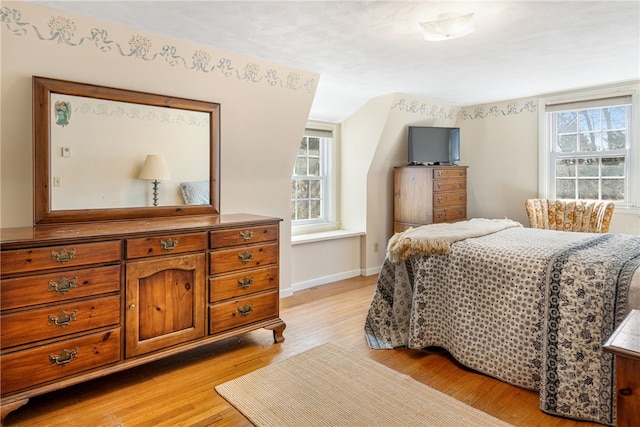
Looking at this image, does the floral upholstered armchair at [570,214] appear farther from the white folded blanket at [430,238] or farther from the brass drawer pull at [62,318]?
the brass drawer pull at [62,318]

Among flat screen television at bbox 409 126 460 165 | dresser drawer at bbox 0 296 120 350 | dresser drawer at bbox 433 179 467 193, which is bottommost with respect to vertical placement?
dresser drawer at bbox 0 296 120 350

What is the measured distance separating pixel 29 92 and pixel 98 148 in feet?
1.49

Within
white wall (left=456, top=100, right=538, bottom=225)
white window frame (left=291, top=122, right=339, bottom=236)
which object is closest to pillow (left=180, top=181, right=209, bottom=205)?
white window frame (left=291, top=122, right=339, bottom=236)

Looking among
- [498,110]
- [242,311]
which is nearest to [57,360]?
[242,311]

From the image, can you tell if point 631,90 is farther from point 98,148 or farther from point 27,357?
point 27,357

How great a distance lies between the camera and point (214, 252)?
2469mm

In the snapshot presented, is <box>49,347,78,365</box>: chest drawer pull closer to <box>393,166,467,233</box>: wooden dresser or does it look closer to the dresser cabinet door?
the dresser cabinet door

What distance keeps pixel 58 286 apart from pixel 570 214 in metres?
4.35

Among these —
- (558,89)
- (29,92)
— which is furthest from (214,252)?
(558,89)

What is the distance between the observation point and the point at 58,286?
1906 millimetres

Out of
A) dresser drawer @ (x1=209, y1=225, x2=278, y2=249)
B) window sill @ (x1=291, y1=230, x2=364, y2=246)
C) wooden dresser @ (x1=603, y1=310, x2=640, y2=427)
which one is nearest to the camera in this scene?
wooden dresser @ (x1=603, y1=310, x2=640, y2=427)

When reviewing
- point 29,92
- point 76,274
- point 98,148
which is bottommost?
point 76,274

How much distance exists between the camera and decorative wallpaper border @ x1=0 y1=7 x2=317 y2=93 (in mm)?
2125

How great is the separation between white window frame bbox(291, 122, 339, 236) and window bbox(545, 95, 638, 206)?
7.83 ft
